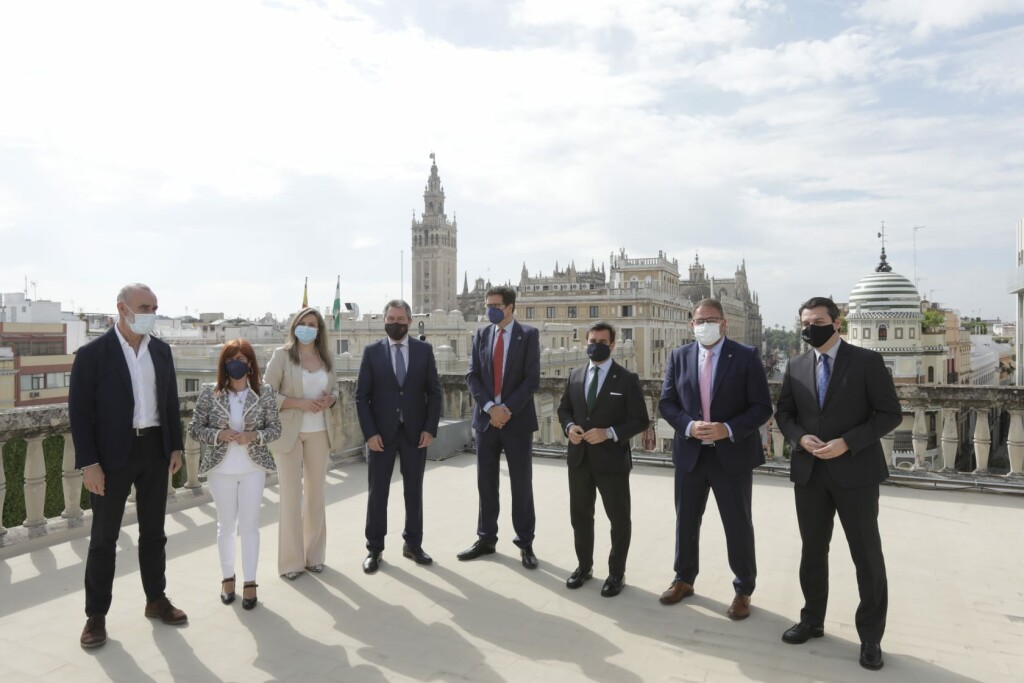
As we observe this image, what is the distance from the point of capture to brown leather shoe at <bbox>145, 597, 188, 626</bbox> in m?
4.02

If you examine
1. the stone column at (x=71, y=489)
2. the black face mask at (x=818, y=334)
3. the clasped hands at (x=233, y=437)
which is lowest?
the stone column at (x=71, y=489)

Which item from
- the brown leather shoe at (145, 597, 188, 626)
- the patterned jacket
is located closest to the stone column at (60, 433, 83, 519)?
the patterned jacket

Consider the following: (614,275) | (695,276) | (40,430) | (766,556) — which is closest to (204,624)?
(40,430)

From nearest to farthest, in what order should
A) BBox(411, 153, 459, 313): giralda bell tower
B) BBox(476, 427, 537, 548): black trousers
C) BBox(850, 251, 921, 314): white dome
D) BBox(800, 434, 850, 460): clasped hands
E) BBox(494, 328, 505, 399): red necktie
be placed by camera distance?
1. BBox(800, 434, 850, 460): clasped hands
2. BBox(476, 427, 537, 548): black trousers
3. BBox(494, 328, 505, 399): red necktie
4. BBox(850, 251, 921, 314): white dome
5. BBox(411, 153, 459, 313): giralda bell tower

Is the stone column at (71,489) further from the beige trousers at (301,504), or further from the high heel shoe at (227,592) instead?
the high heel shoe at (227,592)

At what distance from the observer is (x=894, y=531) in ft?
18.6

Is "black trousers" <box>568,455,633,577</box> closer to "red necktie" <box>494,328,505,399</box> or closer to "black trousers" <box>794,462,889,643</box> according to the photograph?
"red necktie" <box>494,328,505,399</box>

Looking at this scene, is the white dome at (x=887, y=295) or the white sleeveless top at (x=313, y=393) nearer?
the white sleeveless top at (x=313, y=393)

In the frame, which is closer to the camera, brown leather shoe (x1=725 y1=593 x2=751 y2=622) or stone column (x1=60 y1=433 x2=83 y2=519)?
brown leather shoe (x1=725 y1=593 x2=751 y2=622)

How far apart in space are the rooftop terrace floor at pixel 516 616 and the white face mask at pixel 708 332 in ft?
5.31

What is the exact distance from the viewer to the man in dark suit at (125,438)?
389 cm

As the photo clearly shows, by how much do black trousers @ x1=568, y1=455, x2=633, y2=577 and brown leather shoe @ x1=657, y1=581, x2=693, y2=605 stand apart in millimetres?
323

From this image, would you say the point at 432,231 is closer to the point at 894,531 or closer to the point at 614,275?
the point at 614,275

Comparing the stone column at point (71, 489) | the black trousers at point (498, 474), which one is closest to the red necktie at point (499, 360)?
the black trousers at point (498, 474)
